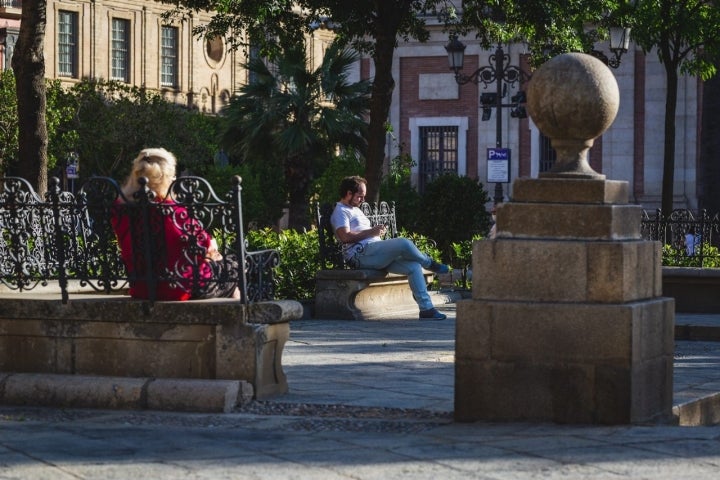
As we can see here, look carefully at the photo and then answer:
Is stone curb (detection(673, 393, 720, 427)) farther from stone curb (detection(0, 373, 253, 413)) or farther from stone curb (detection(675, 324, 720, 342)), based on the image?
stone curb (detection(675, 324, 720, 342))

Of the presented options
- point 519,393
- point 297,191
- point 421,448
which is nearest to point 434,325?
point 519,393

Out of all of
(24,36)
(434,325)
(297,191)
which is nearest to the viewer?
(434,325)

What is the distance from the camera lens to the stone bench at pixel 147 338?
9234mm

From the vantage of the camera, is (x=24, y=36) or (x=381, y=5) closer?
(x=24, y=36)

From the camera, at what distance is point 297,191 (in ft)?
125

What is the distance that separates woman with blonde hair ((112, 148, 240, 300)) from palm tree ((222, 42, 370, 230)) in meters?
25.9

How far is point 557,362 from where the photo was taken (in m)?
8.53

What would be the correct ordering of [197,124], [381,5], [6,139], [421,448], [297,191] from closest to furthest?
[421,448] → [381,5] → [297,191] → [6,139] → [197,124]

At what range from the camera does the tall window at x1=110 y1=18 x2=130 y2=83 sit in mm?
62656

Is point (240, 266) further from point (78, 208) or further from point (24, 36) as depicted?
point (24, 36)

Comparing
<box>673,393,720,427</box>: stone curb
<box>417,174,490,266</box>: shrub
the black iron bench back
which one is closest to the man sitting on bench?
the black iron bench back

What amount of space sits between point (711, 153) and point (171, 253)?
854 inches

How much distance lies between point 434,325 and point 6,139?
33437 millimetres

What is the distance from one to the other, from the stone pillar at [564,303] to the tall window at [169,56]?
188ft
